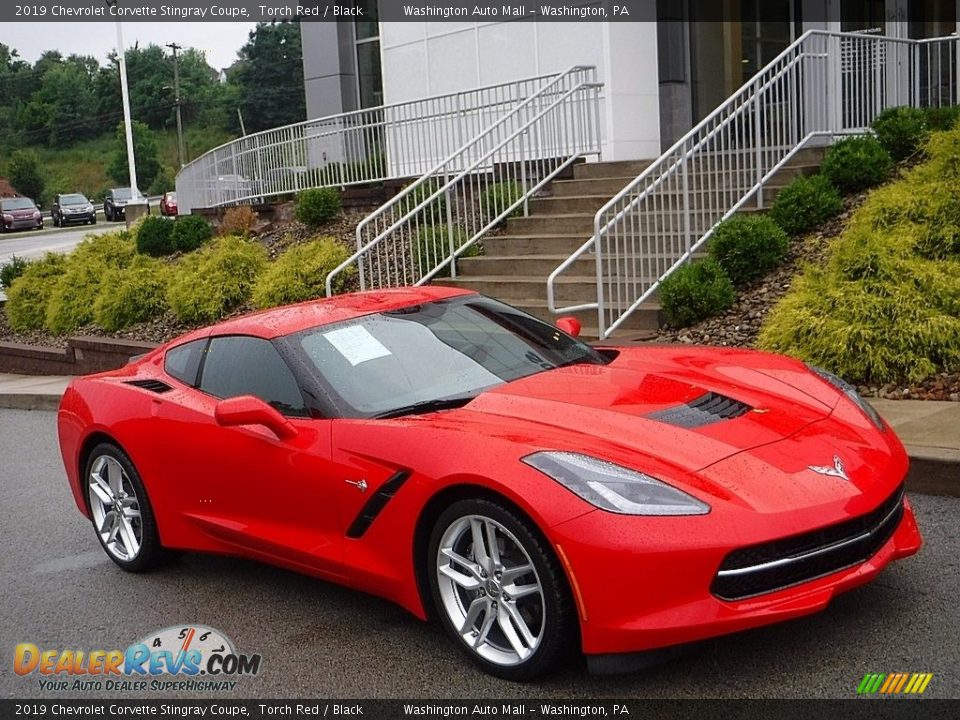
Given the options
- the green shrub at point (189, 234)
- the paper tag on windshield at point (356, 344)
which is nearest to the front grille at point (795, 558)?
the paper tag on windshield at point (356, 344)

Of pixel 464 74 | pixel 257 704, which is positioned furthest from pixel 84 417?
pixel 464 74

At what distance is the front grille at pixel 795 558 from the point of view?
3500mm

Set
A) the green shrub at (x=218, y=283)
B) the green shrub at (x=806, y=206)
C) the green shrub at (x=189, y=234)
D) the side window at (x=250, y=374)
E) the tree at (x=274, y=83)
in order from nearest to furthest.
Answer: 1. the side window at (x=250, y=374)
2. the green shrub at (x=806, y=206)
3. the green shrub at (x=218, y=283)
4. the green shrub at (x=189, y=234)
5. the tree at (x=274, y=83)

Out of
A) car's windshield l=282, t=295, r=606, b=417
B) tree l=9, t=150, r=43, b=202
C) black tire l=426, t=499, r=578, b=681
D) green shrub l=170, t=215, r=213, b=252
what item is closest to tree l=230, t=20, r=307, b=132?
tree l=9, t=150, r=43, b=202

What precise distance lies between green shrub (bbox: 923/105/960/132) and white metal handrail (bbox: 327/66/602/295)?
4449 mm

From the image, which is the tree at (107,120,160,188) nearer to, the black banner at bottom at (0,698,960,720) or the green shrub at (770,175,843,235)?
the green shrub at (770,175,843,235)

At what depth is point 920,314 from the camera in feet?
25.5

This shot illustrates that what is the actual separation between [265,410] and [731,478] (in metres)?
2.00

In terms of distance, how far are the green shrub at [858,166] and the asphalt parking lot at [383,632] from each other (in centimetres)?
574

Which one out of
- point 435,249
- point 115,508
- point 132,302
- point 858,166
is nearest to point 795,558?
point 115,508

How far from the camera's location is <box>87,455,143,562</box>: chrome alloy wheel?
5.72 meters

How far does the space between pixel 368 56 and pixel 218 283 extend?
7983 mm

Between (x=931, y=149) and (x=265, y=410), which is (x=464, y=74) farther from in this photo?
(x=265, y=410)

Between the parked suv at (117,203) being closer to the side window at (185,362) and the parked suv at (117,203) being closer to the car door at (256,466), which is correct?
the side window at (185,362)
